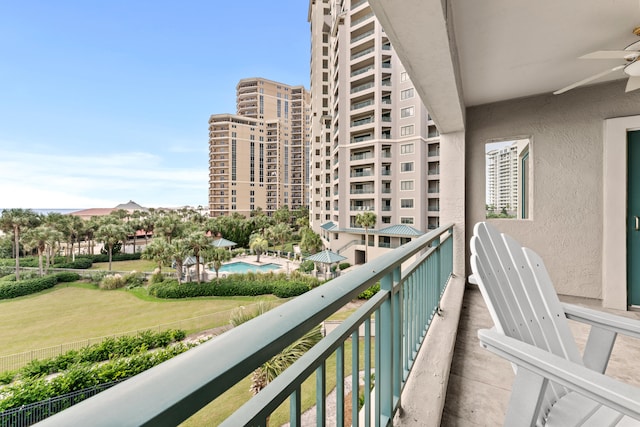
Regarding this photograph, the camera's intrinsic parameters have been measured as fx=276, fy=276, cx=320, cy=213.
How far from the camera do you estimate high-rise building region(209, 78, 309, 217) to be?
136 feet

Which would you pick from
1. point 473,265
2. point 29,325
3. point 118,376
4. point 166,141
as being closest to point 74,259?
point 29,325

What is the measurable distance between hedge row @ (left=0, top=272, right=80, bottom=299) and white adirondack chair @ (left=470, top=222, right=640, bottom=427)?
26.5m

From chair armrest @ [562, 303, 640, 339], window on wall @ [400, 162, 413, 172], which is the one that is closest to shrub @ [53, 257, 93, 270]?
window on wall @ [400, 162, 413, 172]

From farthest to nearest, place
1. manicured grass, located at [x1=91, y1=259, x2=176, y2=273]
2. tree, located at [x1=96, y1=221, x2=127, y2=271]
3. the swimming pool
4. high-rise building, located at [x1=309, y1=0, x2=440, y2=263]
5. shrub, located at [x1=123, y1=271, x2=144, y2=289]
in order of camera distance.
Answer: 1. manicured grass, located at [x1=91, y1=259, x2=176, y2=273]
2. tree, located at [x1=96, y1=221, x2=127, y2=271]
3. the swimming pool
4. shrub, located at [x1=123, y1=271, x2=144, y2=289]
5. high-rise building, located at [x1=309, y1=0, x2=440, y2=263]

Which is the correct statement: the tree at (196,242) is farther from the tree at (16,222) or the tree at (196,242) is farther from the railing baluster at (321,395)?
the railing baluster at (321,395)

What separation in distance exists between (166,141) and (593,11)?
65.8 metres

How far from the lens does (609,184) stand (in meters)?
2.74

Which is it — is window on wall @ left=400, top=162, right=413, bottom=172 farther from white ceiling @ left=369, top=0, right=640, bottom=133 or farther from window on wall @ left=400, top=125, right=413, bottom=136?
white ceiling @ left=369, top=0, right=640, bottom=133

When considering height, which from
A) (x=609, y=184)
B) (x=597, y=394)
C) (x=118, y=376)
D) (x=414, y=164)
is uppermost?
(x=414, y=164)

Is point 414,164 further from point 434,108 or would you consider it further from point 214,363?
point 214,363

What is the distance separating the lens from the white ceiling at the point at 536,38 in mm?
1721

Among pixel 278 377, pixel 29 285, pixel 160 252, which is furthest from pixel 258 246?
pixel 278 377

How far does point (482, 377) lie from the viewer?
167cm

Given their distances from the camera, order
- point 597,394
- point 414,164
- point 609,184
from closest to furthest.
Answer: point 597,394
point 609,184
point 414,164
